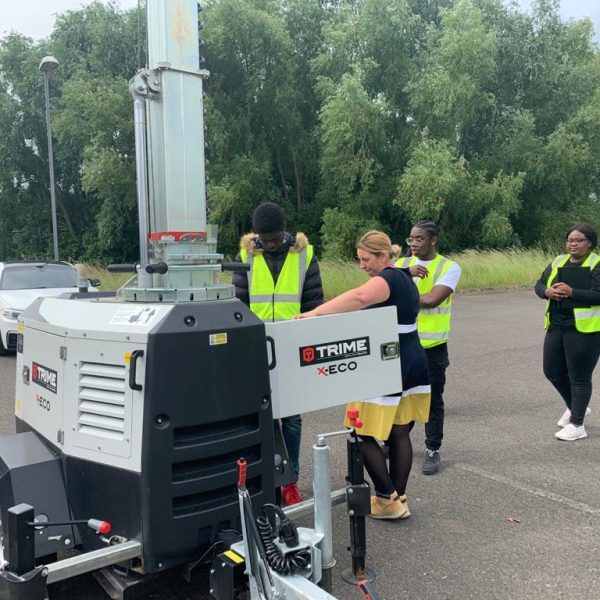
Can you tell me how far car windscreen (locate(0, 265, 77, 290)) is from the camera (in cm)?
1058

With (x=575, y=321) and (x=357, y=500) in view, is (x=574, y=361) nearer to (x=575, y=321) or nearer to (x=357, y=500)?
(x=575, y=321)

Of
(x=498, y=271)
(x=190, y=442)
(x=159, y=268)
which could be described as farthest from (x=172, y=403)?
(x=498, y=271)

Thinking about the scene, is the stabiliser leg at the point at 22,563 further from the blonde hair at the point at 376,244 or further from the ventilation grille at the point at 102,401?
the blonde hair at the point at 376,244

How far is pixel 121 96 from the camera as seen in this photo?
1033 inches

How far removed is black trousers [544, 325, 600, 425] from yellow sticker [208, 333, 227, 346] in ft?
12.1

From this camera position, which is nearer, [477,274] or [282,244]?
[282,244]

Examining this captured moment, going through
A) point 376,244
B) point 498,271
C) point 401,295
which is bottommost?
point 498,271

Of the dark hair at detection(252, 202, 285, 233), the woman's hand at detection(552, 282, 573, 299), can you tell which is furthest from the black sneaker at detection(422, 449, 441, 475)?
the dark hair at detection(252, 202, 285, 233)

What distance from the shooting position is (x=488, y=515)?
3.85 meters

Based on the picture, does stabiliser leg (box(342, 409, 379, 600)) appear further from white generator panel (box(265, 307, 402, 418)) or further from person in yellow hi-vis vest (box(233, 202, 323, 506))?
person in yellow hi-vis vest (box(233, 202, 323, 506))

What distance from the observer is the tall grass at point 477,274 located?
1778 centimetres

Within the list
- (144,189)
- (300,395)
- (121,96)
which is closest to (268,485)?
(300,395)

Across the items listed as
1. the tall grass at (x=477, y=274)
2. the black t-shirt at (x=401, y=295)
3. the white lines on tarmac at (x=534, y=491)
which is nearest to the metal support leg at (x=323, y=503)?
the black t-shirt at (x=401, y=295)

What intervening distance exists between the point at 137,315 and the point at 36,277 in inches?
363
